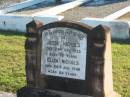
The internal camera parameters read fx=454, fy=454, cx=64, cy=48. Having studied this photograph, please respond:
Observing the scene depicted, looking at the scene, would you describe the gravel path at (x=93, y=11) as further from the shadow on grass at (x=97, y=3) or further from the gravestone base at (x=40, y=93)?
the gravestone base at (x=40, y=93)

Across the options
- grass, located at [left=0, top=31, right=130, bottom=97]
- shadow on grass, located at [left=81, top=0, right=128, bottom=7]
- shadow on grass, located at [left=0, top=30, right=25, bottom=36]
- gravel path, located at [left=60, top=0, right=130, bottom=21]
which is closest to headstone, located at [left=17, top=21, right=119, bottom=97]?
grass, located at [left=0, top=31, right=130, bottom=97]

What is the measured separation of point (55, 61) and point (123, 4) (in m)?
8.67

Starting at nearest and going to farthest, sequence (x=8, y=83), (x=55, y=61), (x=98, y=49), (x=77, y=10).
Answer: (x=98, y=49) → (x=55, y=61) → (x=8, y=83) → (x=77, y=10)

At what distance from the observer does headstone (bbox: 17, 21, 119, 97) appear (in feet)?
22.6

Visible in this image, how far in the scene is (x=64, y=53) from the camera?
7164 mm

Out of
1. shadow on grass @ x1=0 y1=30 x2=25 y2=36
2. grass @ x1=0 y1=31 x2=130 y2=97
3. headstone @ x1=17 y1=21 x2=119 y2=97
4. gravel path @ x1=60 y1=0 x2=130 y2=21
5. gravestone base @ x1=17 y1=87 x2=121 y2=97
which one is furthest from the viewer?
gravel path @ x1=60 y1=0 x2=130 y2=21

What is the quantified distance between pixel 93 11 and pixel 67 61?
25.1 feet

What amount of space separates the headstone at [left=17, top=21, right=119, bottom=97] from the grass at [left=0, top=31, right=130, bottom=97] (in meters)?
0.77

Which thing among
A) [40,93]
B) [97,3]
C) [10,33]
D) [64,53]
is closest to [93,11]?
[97,3]

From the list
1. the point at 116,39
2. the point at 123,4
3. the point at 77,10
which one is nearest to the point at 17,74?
the point at 116,39

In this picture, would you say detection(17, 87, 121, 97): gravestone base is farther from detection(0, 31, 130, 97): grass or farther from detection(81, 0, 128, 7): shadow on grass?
detection(81, 0, 128, 7): shadow on grass

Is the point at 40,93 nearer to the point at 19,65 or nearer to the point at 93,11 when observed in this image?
the point at 19,65

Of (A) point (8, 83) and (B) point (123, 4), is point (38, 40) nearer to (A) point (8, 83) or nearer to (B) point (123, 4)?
(A) point (8, 83)

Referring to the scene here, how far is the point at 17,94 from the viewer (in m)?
7.71
